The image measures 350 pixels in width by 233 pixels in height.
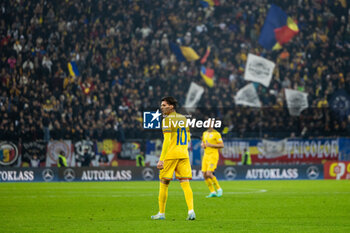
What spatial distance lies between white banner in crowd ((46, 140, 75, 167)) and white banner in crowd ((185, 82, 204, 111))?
774 cm

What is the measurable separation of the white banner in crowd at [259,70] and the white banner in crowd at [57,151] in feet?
39.7

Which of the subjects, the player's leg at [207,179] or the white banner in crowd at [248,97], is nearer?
the player's leg at [207,179]

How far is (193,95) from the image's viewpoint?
3772cm

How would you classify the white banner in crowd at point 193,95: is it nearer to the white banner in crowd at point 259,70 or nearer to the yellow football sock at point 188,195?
the white banner in crowd at point 259,70

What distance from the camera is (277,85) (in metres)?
38.4

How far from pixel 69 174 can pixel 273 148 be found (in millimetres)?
10934

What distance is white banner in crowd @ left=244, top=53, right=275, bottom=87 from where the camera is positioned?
3825 cm

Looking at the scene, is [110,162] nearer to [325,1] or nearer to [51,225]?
[325,1]

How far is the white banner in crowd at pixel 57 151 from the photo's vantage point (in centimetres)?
3275

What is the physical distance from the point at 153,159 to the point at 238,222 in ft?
70.3

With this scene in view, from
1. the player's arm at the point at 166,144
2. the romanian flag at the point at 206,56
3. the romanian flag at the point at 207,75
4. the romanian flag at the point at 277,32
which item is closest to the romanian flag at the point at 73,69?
the romanian flag at the point at 207,75

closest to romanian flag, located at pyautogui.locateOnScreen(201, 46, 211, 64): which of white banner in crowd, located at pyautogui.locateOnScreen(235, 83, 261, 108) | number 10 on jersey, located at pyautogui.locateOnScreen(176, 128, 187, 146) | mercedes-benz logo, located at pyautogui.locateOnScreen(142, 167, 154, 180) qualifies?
white banner in crowd, located at pyautogui.locateOnScreen(235, 83, 261, 108)

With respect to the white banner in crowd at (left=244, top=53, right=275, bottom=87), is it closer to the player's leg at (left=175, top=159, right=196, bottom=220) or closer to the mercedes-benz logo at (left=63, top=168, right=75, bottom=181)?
the mercedes-benz logo at (left=63, top=168, right=75, bottom=181)

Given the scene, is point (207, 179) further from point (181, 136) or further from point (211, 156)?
point (181, 136)
